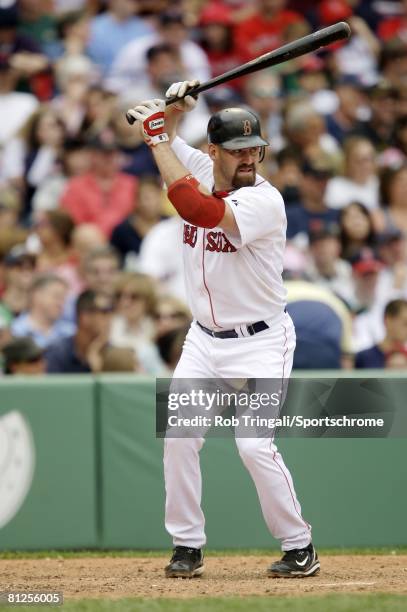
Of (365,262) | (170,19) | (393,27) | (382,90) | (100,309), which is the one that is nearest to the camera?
(100,309)

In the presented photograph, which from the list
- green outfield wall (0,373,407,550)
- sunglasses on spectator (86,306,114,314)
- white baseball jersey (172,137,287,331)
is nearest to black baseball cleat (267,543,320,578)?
white baseball jersey (172,137,287,331)

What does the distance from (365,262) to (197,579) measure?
4042 mm

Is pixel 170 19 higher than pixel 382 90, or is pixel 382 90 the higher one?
pixel 170 19

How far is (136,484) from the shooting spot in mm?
6648

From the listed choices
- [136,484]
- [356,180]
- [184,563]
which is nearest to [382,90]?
[356,180]

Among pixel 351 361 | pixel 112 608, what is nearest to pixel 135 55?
pixel 351 361

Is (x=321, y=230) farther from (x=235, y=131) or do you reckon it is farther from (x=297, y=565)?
(x=297, y=565)

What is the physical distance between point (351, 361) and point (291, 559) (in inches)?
97.2

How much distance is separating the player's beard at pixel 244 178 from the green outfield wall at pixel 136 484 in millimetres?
1582

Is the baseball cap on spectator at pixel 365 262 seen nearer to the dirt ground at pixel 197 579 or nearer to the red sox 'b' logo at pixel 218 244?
the dirt ground at pixel 197 579

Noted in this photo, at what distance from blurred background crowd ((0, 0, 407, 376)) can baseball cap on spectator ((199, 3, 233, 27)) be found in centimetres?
3

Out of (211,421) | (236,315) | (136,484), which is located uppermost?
(236,315)

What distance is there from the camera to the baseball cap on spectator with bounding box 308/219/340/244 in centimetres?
917

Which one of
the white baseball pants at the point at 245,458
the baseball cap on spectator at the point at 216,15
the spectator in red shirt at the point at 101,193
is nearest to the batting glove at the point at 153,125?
the white baseball pants at the point at 245,458
